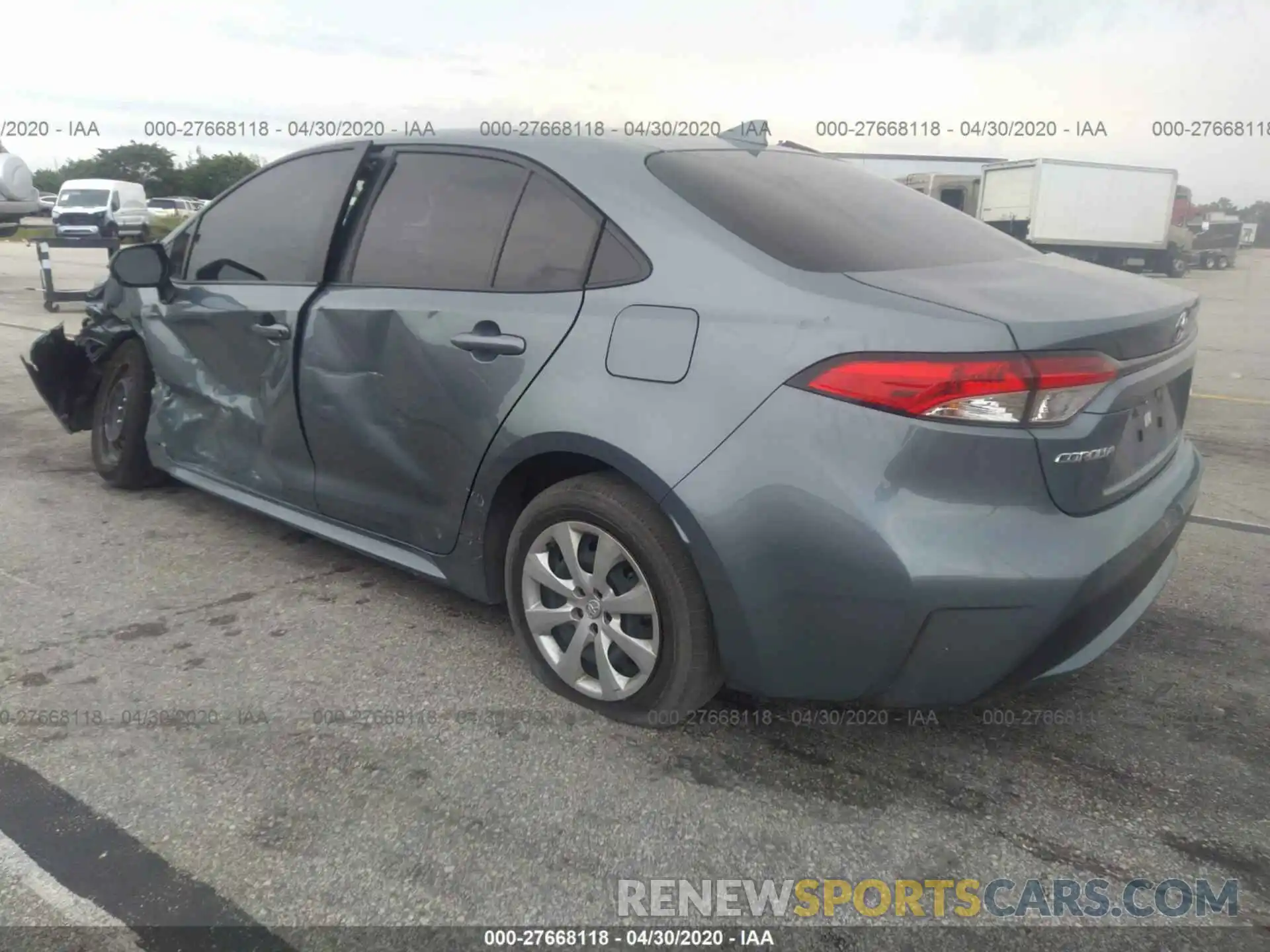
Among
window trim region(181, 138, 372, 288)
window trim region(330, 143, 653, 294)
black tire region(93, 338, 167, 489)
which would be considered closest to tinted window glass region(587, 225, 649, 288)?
window trim region(330, 143, 653, 294)

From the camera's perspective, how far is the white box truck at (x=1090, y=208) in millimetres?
26172

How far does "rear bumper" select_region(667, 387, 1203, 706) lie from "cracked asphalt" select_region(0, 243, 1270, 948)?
13.3 inches

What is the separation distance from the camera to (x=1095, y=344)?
7.31 feet

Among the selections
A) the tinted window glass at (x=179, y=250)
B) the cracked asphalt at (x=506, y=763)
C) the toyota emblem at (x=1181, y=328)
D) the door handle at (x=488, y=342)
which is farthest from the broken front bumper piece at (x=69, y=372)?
the toyota emblem at (x=1181, y=328)

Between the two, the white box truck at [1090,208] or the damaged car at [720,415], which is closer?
the damaged car at [720,415]

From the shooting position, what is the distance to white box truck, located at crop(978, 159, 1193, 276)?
85.9ft

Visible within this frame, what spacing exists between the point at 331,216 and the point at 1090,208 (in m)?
27.4

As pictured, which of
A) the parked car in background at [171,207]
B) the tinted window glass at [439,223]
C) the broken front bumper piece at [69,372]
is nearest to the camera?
the tinted window glass at [439,223]

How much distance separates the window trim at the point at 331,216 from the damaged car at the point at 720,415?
0.7 inches

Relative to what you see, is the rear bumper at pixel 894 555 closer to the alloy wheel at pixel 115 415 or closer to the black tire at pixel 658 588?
the black tire at pixel 658 588

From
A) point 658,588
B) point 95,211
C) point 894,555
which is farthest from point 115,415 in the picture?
point 95,211

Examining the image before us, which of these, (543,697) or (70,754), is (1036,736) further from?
(70,754)

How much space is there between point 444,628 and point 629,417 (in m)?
1.29

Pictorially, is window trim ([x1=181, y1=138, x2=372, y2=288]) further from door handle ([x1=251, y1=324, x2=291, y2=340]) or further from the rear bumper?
Result: the rear bumper
